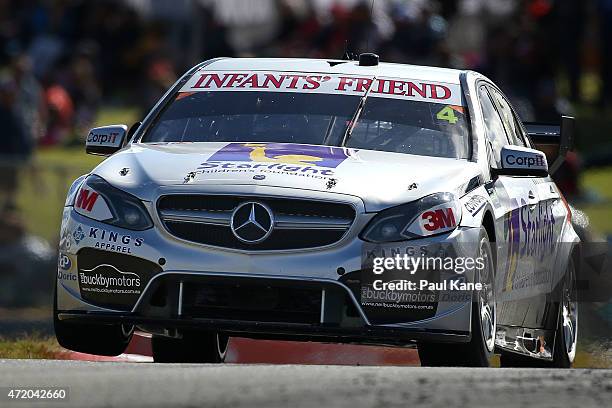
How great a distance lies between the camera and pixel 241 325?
6.95 metres

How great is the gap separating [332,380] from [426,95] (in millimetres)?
2951

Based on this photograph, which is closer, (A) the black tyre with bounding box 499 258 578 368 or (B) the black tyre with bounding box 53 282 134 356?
(B) the black tyre with bounding box 53 282 134 356

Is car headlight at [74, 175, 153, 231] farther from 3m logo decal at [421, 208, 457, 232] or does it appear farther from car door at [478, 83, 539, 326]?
car door at [478, 83, 539, 326]

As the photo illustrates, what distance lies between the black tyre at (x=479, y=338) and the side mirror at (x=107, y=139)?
2013mm

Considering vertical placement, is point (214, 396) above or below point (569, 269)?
above

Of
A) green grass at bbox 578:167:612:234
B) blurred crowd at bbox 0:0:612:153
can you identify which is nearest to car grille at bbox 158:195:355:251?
green grass at bbox 578:167:612:234

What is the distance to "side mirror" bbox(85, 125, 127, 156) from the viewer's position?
27.0ft

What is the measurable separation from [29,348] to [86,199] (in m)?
2.07

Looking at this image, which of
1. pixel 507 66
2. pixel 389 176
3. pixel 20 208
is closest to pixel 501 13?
pixel 507 66

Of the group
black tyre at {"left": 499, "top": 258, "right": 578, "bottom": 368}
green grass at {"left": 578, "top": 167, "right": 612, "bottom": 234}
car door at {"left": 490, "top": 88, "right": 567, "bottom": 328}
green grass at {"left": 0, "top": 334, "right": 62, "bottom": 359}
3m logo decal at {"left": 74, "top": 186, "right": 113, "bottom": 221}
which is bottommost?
green grass at {"left": 578, "top": 167, "right": 612, "bottom": 234}

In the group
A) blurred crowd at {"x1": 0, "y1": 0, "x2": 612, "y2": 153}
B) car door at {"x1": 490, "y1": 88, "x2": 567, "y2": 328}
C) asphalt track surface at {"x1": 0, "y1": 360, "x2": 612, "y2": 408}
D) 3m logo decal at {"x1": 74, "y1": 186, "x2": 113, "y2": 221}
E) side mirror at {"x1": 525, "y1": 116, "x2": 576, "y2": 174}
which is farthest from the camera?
blurred crowd at {"x1": 0, "y1": 0, "x2": 612, "y2": 153}

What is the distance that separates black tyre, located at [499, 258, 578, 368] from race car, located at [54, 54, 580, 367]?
2.64 feet

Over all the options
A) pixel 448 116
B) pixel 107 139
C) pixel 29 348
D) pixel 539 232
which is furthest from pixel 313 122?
pixel 29 348

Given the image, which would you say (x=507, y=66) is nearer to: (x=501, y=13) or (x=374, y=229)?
(x=501, y=13)
